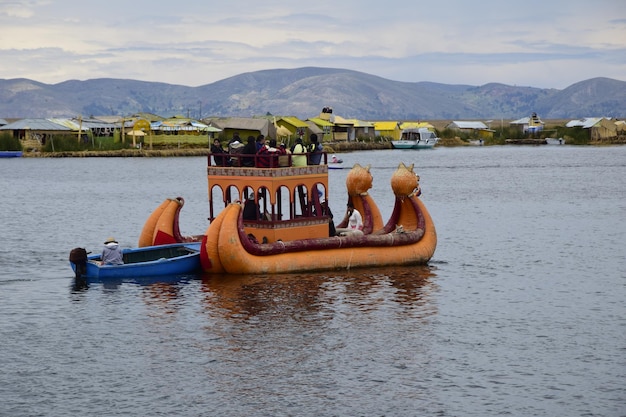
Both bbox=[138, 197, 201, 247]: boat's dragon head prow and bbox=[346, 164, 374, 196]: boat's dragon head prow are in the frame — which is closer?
bbox=[138, 197, 201, 247]: boat's dragon head prow

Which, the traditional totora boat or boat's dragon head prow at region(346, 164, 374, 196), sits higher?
boat's dragon head prow at region(346, 164, 374, 196)

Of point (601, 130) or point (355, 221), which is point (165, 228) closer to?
point (355, 221)

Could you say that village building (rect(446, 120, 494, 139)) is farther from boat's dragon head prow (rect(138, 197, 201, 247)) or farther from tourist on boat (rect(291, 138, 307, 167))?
boat's dragon head prow (rect(138, 197, 201, 247))

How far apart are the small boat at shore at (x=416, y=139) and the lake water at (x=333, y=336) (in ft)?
345

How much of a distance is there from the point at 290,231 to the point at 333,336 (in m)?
7.39

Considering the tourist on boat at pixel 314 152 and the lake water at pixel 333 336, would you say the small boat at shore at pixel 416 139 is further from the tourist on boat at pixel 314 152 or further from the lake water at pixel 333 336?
the tourist on boat at pixel 314 152

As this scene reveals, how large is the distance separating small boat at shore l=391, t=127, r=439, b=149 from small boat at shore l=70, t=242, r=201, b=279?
118 meters

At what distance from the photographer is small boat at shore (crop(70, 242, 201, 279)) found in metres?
28.9

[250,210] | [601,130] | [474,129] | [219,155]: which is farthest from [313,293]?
[474,129]

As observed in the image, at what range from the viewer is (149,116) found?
4938 inches

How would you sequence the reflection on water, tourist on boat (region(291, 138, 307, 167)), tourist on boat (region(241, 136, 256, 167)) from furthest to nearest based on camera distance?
tourist on boat (region(291, 138, 307, 167))
tourist on boat (region(241, 136, 256, 167))
the reflection on water

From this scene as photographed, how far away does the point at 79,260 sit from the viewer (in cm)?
2864

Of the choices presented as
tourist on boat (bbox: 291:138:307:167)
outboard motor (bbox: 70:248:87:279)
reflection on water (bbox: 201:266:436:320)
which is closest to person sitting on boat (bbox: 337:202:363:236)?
reflection on water (bbox: 201:266:436:320)

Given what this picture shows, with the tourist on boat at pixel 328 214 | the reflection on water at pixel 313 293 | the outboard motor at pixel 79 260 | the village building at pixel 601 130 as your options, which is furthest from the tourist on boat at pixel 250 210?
Result: the village building at pixel 601 130
